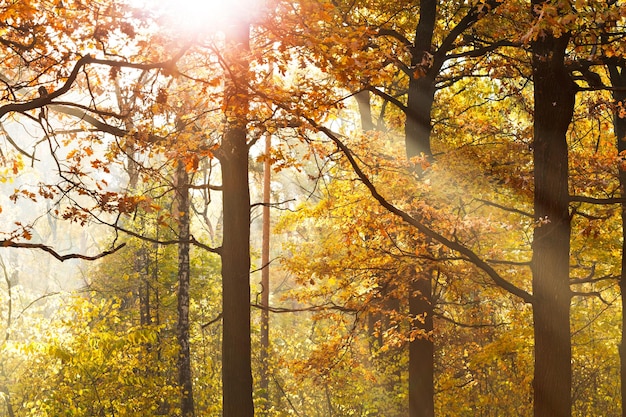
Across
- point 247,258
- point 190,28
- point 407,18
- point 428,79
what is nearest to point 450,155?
point 428,79

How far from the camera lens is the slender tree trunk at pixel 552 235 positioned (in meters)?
7.56

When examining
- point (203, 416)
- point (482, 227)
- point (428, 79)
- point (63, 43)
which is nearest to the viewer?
point (63, 43)

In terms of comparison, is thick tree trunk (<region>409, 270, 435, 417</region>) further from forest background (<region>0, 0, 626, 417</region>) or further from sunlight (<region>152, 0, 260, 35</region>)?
sunlight (<region>152, 0, 260, 35</region>)

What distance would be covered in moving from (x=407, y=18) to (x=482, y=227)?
16.3 ft

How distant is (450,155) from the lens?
11.5m

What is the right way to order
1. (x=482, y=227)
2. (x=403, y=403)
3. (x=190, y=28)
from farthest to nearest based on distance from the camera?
(x=403, y=403) < (x=482, y=227) < (x=190, y=28)

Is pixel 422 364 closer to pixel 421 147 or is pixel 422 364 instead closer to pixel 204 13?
pixel 421 147

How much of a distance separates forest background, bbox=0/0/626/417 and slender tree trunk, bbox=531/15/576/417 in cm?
2

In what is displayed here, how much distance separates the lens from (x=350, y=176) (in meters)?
12.2

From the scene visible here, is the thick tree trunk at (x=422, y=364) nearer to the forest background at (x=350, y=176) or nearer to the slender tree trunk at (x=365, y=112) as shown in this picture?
the forest background at (x=350, y=176)

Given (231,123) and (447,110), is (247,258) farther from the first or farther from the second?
(447,110)

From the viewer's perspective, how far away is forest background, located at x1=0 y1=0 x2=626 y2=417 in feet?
22.4

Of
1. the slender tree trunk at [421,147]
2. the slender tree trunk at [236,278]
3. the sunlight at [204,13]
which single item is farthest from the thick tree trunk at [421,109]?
the sunlight at [204,13]

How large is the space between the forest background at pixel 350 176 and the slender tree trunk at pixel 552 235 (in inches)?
0.9
